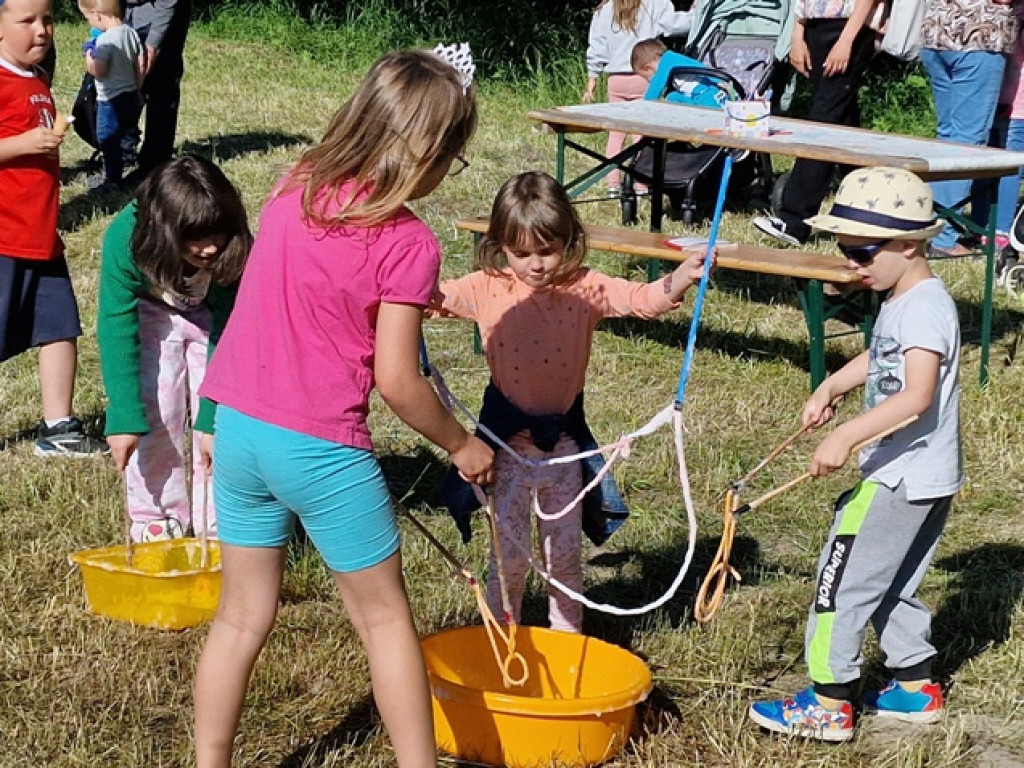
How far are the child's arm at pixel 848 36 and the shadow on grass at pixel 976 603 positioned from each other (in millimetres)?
3704

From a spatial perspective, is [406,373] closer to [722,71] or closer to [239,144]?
[722,71]

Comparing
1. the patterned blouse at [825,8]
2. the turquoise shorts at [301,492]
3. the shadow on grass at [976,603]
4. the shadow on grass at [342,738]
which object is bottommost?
the shadow on grass at [342,738]

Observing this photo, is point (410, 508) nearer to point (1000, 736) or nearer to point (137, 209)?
point (137, 209)

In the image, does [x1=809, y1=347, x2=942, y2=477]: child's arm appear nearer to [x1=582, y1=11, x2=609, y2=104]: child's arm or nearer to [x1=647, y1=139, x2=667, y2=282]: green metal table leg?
[x1=647, y1=139, x2=667, y2=282]: green metal table leg

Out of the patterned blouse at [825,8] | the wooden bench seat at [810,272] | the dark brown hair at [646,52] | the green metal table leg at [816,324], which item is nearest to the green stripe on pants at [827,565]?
the wooden bench seat at [810,272]

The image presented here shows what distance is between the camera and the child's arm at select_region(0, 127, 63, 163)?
16.8 feet

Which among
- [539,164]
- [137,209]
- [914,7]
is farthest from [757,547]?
[539,164]

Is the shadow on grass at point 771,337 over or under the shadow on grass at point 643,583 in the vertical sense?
over

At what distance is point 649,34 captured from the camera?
32.6ft

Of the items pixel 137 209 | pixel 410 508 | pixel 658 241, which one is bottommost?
pixel 410 508

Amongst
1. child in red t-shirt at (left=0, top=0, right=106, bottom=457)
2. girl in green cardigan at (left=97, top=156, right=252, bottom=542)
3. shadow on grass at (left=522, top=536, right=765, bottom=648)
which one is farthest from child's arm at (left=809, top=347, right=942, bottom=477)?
child in red t-shirt at (left=0, top=0, right=106, bottom=457)

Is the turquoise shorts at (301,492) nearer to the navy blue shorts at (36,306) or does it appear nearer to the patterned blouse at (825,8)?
the navy blue shorts at (36,306)

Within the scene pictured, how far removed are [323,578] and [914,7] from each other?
499cm

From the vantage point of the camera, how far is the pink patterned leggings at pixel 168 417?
14.1 feet
